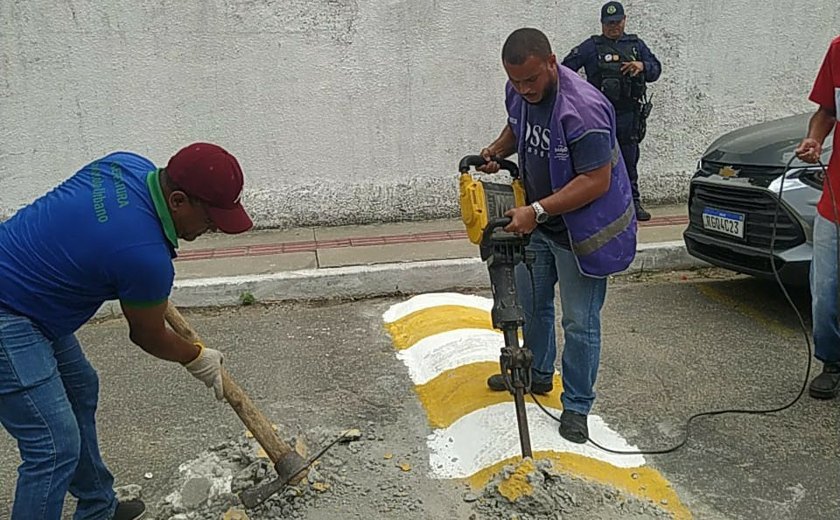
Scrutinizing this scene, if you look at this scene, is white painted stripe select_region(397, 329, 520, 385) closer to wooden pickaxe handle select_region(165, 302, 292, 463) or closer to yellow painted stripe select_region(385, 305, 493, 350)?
yellow painted stripe select_region(385, 305, 493, 350)

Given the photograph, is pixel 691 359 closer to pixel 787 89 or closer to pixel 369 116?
pixel 369 116

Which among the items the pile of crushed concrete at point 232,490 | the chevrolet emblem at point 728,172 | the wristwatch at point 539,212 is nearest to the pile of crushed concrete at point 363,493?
the pile of crushed concrete at point 232,490

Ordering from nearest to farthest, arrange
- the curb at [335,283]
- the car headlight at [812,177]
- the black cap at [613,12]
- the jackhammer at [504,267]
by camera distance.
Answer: the jackhammer at [504,267], the car headlight at [812,177], the curb at [335,283], the black cap at [613,12]

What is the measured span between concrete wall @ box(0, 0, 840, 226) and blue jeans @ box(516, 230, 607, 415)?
3.92 metres

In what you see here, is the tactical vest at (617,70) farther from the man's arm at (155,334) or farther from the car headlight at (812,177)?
the man's arm at (155,334)

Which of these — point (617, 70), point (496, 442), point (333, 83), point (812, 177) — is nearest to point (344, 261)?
point (333, 83)

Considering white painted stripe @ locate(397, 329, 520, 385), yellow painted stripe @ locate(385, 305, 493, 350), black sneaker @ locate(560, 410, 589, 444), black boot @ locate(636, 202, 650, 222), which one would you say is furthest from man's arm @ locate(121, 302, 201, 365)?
black boot @ locate(636, 202, 650, 222)

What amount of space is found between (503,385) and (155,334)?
6.54 feet

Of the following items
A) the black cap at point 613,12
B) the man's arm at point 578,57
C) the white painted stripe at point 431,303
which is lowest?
the white painted stripe at point 431,303

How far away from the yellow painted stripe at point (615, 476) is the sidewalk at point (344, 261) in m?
2.72

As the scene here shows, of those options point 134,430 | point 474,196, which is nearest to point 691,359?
point 474,196

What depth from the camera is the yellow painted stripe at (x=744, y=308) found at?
4.95 metres

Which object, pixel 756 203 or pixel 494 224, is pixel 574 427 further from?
pixel 756 203

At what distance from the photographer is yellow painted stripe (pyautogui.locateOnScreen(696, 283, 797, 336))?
4949 mm
